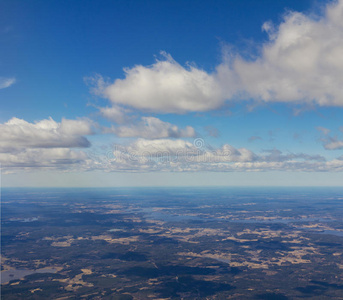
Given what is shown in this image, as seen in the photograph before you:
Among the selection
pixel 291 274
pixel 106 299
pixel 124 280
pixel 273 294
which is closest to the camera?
pixel 106 299

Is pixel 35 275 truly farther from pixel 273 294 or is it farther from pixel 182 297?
pixel 273 294

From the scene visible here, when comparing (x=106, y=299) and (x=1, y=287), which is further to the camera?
(x=1, y=287)

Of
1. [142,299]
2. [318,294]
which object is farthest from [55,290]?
[318,294]

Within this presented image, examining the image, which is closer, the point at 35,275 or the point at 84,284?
the point at 84,284

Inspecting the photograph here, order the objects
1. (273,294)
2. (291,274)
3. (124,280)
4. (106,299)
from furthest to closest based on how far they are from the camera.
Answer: (291,274) → (124,280) → (273,294) → (106,299)

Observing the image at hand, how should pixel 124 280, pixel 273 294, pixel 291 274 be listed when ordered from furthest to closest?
pixel 291 274 < pixel 124 280 < pixel 273 294

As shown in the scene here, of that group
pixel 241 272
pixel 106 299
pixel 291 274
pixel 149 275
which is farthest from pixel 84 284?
pixel 291 274

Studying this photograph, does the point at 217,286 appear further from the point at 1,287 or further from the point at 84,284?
the point at 1,287
